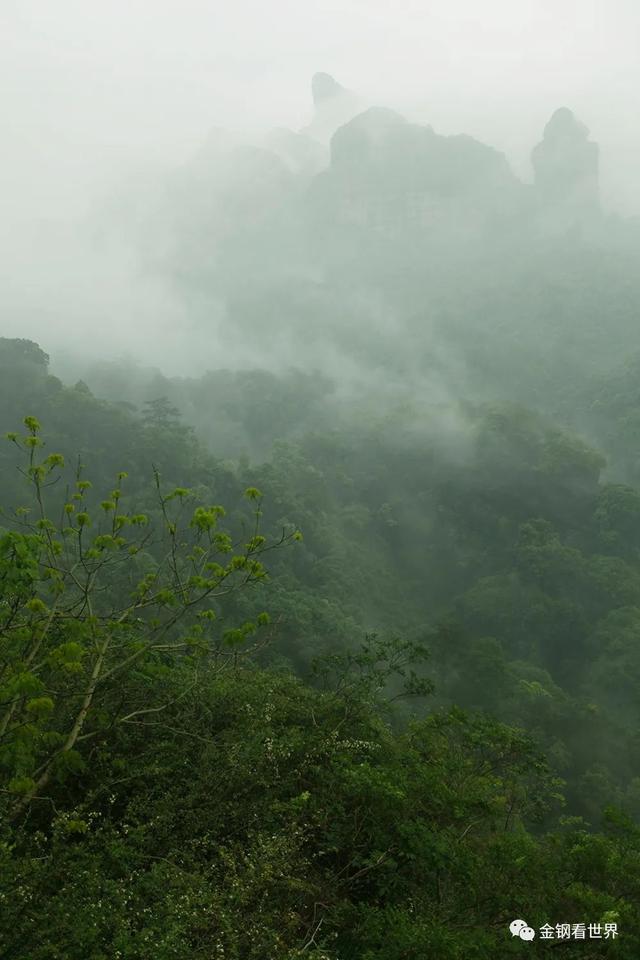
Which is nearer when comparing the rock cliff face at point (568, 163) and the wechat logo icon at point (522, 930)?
the wechat logo icon at point (522, 930)

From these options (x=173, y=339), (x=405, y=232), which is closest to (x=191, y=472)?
(x=173, y=339)

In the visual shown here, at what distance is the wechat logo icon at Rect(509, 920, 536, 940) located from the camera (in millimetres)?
3656

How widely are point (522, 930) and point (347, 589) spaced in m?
25.8

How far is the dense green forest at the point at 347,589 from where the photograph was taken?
3771 millimetres

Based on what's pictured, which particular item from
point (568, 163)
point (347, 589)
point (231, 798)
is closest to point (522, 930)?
point (231, 798)

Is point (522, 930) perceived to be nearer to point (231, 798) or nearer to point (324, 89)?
point (231, 798)

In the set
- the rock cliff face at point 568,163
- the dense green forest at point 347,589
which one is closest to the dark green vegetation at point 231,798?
the dense green forest at point 347,589

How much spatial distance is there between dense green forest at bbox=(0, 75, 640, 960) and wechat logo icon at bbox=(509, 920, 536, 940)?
9cm

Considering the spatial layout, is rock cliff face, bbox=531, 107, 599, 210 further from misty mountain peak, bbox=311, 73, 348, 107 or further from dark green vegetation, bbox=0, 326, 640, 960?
dark green vegetation, bbox=0, 326, 640, 960

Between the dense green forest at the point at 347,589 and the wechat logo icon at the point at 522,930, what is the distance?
9cm

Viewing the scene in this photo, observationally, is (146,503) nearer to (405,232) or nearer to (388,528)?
(388,528)

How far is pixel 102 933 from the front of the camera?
3.13 m

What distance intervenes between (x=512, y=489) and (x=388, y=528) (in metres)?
7.98

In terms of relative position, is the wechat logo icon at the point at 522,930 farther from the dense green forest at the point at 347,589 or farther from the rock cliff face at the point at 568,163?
the rock cliff face at the point at 568,163
